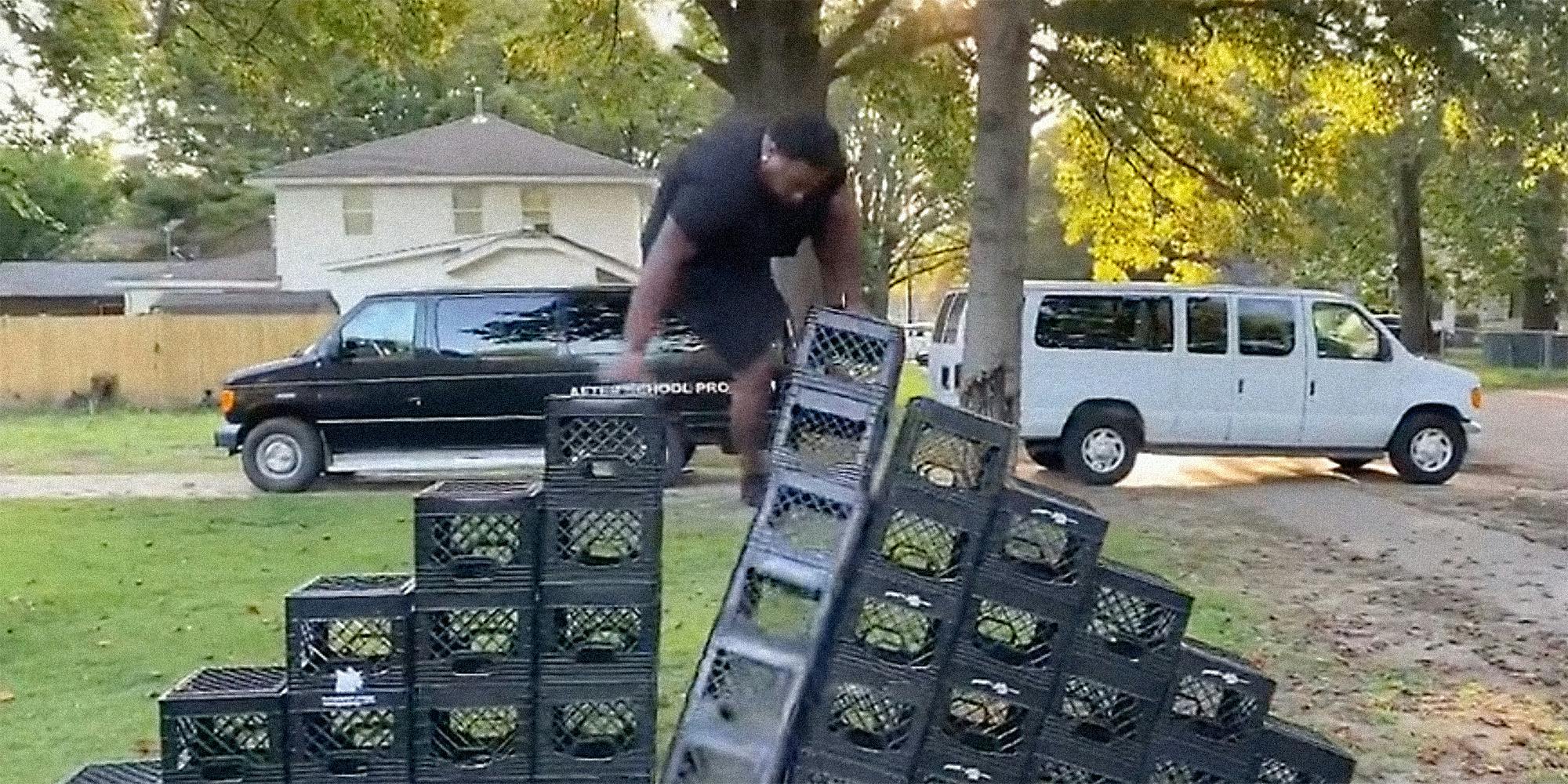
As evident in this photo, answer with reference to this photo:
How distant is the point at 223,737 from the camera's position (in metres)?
3.62

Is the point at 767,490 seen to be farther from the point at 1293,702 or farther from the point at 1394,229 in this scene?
the point at 1394,229

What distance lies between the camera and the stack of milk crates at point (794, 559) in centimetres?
366

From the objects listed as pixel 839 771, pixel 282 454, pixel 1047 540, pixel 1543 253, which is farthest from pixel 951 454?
pixel 1543 253

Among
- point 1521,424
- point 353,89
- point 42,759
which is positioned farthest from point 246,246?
point 42,759

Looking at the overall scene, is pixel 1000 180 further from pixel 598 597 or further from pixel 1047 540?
pixel 598 597

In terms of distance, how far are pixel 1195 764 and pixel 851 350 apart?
4.81 ft

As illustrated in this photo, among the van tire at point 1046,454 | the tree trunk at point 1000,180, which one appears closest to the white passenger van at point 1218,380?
the van tire at point 1046,454

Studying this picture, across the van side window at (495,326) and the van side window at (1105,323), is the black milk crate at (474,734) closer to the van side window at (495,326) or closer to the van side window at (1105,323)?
the van side window at (495,326)

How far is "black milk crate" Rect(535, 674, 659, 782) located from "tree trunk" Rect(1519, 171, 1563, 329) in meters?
30.1

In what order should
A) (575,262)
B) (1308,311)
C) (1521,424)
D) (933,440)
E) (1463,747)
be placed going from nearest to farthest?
(933,440)
(1463,747)
(1308,311)
(1521,424)
(575,262)

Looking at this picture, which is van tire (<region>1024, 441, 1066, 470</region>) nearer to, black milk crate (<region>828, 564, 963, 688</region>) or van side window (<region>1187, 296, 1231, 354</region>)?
van side window (<region>1187, 296, 1231, 354</region>)

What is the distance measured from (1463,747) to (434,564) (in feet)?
13.1

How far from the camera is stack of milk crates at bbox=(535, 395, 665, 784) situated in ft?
12.1

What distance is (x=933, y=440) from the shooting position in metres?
3.65
